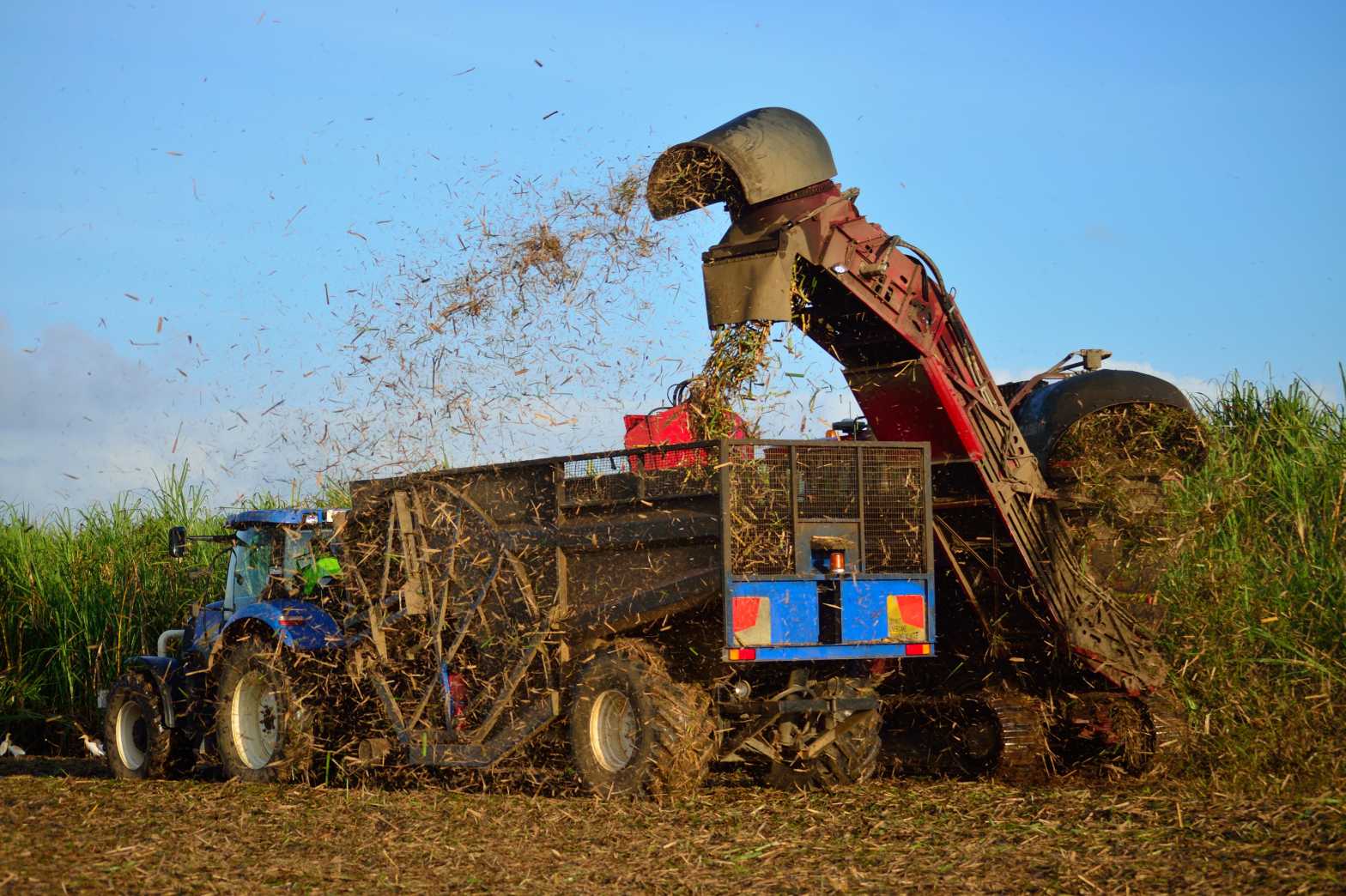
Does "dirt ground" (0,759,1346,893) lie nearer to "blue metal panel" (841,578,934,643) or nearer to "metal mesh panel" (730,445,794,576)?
"blue metal panel" (841,578,934,643)

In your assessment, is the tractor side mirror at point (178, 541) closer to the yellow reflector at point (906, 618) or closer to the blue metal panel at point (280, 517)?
the blue metal panel at point (280, 517)

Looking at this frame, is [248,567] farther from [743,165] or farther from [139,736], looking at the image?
[743,165]

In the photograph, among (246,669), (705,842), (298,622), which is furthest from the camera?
(246,669)

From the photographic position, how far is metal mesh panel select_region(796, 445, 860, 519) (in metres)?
8.80

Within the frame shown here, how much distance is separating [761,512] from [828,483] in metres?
0.52

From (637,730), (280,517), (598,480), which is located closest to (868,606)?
(637,730)

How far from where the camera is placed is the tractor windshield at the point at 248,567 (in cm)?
1115

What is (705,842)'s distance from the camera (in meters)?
7.18

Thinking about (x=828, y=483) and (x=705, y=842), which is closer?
(x=705, y=842)

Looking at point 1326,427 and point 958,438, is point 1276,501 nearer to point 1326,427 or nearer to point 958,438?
point 1326,427

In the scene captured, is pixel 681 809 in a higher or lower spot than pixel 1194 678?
lower

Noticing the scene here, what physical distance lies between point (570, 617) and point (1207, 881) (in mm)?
4224

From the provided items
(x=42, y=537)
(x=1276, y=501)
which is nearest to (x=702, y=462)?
(x=1276, y=501)

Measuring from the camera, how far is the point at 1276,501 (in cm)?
1086
